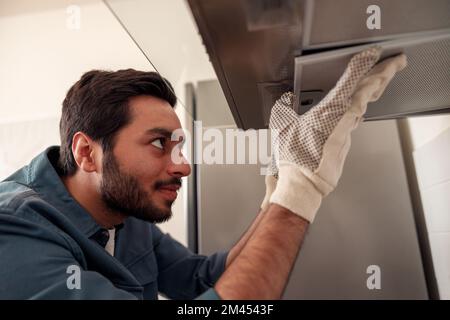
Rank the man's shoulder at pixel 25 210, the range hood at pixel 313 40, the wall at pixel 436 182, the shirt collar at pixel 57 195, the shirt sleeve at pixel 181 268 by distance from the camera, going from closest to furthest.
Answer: the range hood at pixel 313 40 → the man's shoulder at pixel 25 210 → the shirt collar at pixel 57 195 → the wall at pixel 436 182 → the shirt sleeve at pixel 181 268

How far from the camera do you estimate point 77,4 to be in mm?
1210

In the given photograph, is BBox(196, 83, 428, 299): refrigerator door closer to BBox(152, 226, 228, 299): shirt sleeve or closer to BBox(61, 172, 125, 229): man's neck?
BBox(152, 226, 228, 299): shirt sleeve

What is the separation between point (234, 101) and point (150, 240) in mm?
489

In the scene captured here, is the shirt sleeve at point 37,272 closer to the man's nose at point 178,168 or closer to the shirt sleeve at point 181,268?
the man's nose at point 178,168

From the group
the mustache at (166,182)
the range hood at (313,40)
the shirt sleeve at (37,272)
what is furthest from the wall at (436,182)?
the shirt sleeve at (37,272)

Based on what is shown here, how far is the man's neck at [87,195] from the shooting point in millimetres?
703

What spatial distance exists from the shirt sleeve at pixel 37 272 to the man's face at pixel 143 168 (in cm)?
21

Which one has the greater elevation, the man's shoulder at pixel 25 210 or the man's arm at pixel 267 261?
the man's shoulder at pixel 25 210

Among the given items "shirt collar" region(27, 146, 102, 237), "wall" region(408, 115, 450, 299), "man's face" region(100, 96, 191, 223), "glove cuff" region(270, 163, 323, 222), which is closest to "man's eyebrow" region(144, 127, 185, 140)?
"man's face" region(100, 96, 191, 223)

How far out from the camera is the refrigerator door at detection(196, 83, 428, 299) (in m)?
0.89

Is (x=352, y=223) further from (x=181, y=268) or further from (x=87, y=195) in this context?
(x=87, y=195)

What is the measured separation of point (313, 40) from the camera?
0.40 meters

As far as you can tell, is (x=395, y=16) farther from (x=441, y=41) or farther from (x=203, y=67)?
(x=203, y=67)
